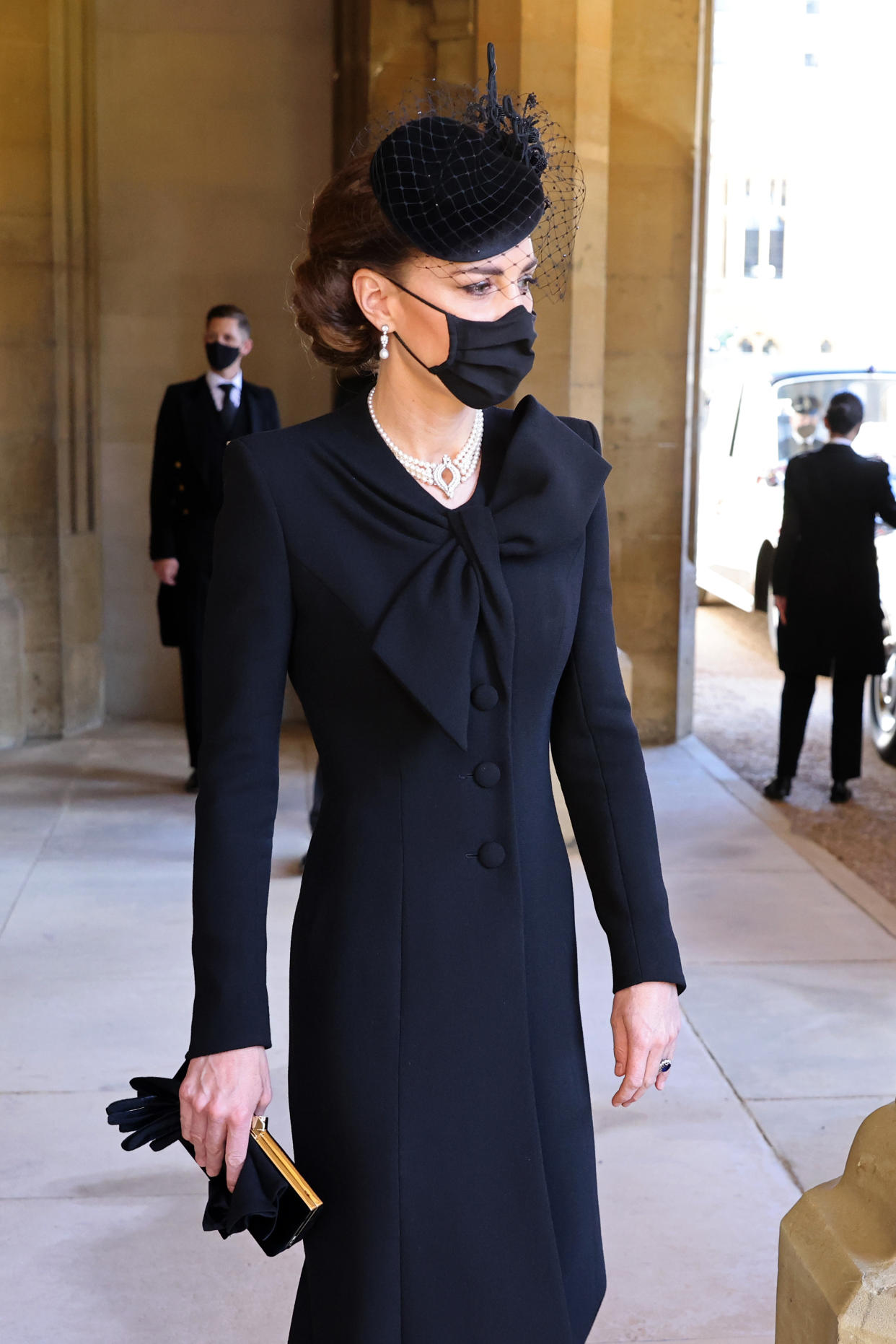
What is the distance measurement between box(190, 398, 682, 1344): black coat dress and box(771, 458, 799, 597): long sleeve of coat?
206 inches

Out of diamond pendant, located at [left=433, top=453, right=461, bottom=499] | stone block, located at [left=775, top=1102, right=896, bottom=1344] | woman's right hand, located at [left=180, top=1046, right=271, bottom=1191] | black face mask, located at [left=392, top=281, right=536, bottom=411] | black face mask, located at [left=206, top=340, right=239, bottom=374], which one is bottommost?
stone block, located at [left=775, top=1102, right=896, bottom=1344]

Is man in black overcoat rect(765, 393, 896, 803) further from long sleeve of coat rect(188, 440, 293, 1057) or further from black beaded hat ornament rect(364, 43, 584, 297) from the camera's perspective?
long sleeve of coat rect(188, 440, 293, 1057)

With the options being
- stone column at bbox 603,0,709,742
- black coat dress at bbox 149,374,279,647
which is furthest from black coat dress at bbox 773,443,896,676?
black coat dress at bbox 149,374,279,647

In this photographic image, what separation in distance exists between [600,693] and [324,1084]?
0.52m

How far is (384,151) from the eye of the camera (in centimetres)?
154

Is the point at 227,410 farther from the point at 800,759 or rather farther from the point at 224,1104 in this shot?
the point at 224,1104

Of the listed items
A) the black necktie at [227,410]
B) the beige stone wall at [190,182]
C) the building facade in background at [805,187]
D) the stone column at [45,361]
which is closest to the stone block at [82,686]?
the stone column at [45,361]

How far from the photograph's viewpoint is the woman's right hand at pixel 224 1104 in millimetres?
1515

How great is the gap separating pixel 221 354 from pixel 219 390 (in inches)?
7.3

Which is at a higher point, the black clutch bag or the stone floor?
the black clutch bag

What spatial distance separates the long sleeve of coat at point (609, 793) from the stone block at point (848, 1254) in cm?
28

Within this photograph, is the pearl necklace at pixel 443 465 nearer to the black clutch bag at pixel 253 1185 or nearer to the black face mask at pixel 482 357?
the black face mask at pixel 482 357

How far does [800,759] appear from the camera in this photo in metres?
7.76

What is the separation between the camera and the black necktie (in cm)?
631
